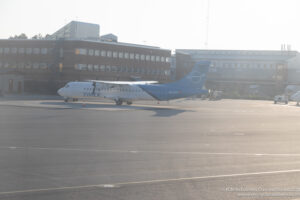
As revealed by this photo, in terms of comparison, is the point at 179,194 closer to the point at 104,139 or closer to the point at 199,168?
the point at 199,168

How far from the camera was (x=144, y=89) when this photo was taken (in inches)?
1905

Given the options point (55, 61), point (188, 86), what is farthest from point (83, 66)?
point (188, 86)

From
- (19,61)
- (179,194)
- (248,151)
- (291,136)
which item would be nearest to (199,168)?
(179,194)

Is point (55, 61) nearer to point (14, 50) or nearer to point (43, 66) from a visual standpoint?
point (43, 66)

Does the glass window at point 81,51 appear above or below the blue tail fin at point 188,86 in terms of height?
above

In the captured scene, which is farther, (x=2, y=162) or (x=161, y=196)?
(x=2, y=162)

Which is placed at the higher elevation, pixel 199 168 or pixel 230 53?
pixel 230 53

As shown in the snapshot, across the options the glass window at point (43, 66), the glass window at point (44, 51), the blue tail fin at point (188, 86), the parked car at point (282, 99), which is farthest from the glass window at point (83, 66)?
the blue tail fin at point (188, 86)

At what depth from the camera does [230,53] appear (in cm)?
13112

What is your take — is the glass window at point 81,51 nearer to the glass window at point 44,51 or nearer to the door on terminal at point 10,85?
the glass window at point 44,51

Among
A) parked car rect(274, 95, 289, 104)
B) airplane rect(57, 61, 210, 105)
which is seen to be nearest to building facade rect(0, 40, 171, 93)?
parked car rect(274, 95, 289, 104)

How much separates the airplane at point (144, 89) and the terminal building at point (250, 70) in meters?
68.8

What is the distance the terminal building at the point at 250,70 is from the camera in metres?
118

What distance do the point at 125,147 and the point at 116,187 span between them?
263 inches
